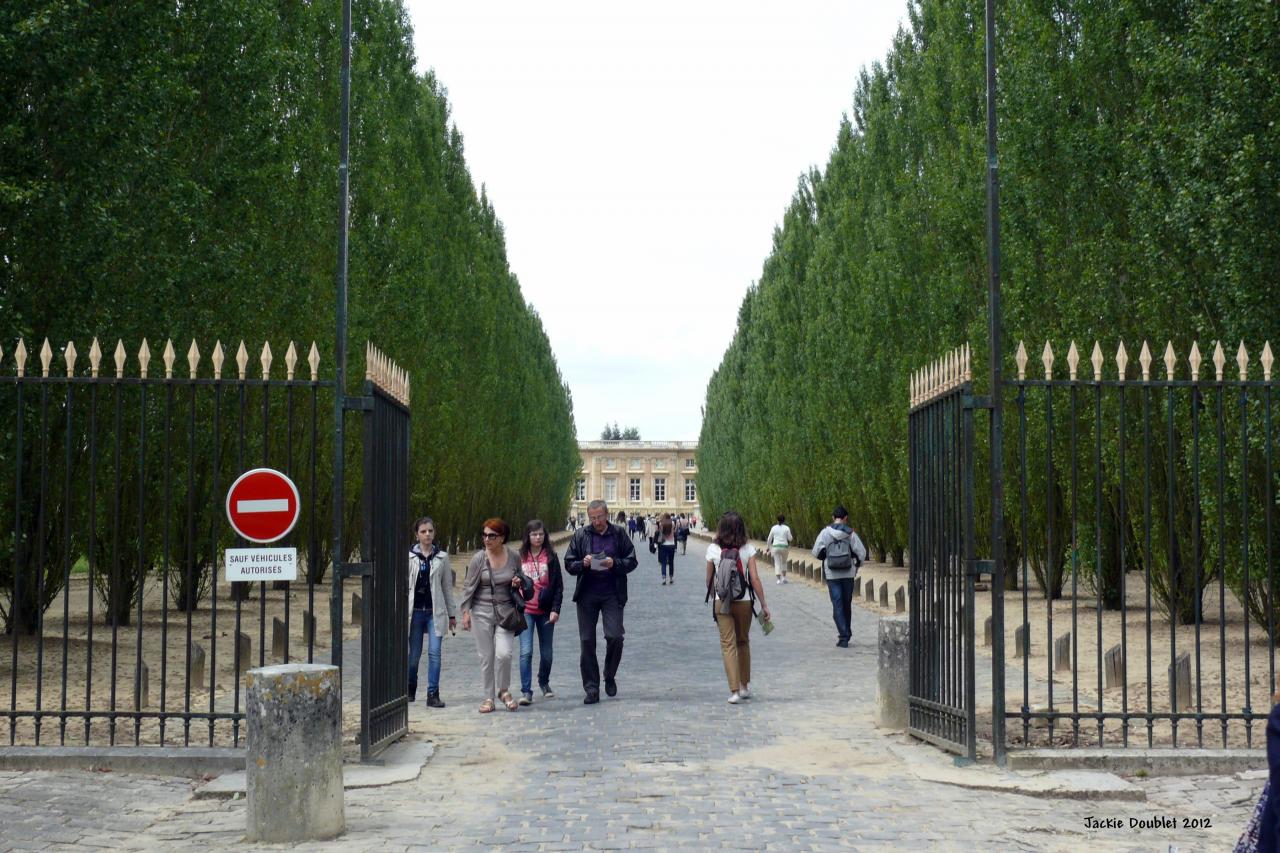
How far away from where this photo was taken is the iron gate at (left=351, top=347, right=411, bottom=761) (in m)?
8.59

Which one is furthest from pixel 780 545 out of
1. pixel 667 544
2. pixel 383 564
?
pixel 383 564

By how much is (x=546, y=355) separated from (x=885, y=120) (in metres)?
35.4

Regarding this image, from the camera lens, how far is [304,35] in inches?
897

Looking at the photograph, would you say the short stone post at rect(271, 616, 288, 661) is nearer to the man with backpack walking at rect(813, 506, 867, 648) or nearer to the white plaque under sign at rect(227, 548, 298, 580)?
the man with backpack walking at rect(813, 506, 867, 648)

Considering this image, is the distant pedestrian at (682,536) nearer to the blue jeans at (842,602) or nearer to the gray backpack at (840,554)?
the blue jeans at (842,602)

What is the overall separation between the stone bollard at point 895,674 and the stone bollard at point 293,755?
432 cm

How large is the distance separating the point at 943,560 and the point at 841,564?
716 cm

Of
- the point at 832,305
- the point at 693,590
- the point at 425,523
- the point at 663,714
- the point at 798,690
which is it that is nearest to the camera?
the point at 663,714

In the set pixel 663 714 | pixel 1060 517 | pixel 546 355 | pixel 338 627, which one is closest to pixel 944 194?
pixel 1060 517

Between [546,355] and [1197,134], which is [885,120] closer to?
[1197,134]

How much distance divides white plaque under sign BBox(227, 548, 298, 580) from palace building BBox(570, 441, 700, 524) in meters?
131

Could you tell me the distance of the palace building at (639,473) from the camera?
457 ft

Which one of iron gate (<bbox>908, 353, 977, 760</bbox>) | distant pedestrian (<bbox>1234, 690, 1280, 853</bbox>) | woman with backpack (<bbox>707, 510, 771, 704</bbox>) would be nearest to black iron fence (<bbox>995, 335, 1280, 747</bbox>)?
iron gate (<bbox>908, 353, 977, 760</bbox>)

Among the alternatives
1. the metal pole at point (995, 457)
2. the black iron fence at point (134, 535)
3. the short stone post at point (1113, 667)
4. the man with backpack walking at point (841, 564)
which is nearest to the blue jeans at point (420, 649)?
the black iron fence at point (134, 535)
